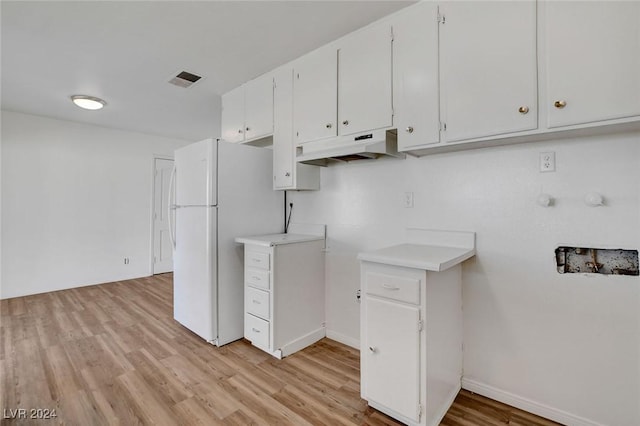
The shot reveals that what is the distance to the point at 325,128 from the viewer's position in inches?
90.1

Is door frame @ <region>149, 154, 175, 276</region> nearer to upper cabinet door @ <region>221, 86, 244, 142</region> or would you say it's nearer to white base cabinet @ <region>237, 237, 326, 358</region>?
upper cabinet door @ <region>221, 86, 244, 142</region>

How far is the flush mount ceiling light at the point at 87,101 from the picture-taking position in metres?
3.26

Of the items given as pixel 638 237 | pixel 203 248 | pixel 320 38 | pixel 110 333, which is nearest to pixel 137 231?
pixel 110 333

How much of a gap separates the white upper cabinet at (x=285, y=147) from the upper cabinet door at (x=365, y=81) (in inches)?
21.2

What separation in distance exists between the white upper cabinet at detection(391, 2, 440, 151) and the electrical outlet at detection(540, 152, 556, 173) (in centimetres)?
57

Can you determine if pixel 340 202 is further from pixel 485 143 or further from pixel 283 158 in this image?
pixel 485 143

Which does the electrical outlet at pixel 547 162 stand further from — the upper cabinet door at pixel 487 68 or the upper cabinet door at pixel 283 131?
the upper cabinet door at pixel 283 131

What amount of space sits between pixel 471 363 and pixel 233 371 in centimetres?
162

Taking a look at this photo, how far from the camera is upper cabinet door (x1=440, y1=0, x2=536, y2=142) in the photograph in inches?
56.9

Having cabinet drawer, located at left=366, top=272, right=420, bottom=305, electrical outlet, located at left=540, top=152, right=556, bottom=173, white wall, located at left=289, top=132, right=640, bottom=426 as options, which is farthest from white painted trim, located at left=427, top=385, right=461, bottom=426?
electrical outlet, located at left=540, top=152, right=556, bottom=173

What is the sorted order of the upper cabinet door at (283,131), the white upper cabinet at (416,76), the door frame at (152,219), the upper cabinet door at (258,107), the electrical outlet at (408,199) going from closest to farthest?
1. the white upper cabinet at (416,76)
2. the electrical outlet at (408,199)
3. the upper cabinet door at (283,131)
4. the upper cabinet door at (258,107)
5. the door frame at (152,219)

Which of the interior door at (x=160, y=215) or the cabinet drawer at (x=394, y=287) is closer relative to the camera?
the cabinet drawer at (x=394, y=287)

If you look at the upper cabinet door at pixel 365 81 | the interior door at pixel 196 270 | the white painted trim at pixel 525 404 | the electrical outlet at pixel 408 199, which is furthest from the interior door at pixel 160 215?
the white painted trim at pixel 525 404

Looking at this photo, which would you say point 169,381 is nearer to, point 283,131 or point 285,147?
point 285,147
